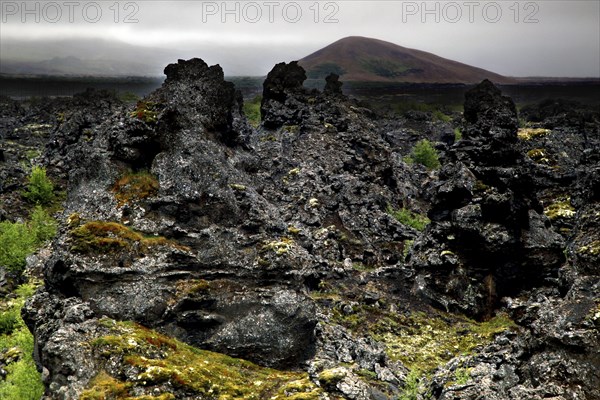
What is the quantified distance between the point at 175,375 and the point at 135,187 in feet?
40.8

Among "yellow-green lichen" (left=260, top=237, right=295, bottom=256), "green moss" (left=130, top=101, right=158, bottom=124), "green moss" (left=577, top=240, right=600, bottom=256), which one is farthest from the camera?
"green moss" (left=130, top=101, right=158, bottom=124)

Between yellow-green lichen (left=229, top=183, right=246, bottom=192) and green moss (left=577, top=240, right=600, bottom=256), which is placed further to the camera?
yellow-green lichen (left=229, top=183, right=246, bottom=192)

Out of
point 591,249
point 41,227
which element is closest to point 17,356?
point 41,227

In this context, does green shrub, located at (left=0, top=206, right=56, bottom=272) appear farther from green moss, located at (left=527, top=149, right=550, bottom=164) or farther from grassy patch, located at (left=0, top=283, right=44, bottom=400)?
green moss, located at (left=527, top=149, right=550, bottom=164)

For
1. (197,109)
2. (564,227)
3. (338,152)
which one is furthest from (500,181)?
(338,152)

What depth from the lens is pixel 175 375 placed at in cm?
1852

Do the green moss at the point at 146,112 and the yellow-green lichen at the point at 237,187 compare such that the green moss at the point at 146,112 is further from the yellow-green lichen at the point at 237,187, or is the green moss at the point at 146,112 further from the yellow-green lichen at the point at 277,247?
the yellow-green lichen at the point at 277,247

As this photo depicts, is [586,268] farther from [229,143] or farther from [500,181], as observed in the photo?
[229,143]

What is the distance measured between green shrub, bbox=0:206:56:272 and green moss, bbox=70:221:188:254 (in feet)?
103

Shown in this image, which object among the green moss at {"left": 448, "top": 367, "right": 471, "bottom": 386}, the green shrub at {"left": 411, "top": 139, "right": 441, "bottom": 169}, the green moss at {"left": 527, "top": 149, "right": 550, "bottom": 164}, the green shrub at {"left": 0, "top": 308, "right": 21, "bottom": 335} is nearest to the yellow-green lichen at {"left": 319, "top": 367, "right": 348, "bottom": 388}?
the green moss at {"left": 448, "top": 367, "right": 471, "bottom": 386}

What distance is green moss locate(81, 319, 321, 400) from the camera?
58.9ft

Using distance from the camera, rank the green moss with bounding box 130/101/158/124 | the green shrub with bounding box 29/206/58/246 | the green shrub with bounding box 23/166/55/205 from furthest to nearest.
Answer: the green shrub with bounding box 23/166/55/205
the green shrub with bounding box 29/206/58/246
the green moss with bounding box 130/101/158/124

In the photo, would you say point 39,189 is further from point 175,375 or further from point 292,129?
point 175,375

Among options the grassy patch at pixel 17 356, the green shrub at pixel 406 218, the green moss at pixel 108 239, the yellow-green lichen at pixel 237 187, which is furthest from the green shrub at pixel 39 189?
the green moss at pixel 108 239
